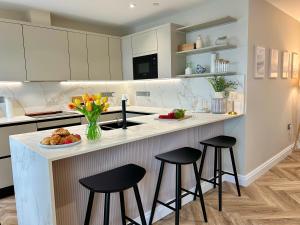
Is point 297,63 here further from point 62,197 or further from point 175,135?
point 62,197

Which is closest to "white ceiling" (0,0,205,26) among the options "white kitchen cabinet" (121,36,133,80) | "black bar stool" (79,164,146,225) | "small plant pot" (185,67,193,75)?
"white kitchen cabinet" (121,36,133,80)

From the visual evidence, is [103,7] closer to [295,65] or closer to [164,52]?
[164,52]

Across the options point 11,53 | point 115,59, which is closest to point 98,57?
point 115,59

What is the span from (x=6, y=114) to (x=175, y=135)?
2593 millimetres

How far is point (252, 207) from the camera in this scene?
2572 mm

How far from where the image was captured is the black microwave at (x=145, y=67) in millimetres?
3848

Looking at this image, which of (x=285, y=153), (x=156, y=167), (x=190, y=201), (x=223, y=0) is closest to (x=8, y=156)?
(x=156, y=167)

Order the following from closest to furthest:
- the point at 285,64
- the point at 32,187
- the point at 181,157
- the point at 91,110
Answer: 1. the point at 32,187
2. the point at 91,110
3. the point at 181,157
4. the point at 285,64

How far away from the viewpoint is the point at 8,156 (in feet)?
9.80

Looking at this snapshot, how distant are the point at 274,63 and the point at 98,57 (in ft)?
9.65

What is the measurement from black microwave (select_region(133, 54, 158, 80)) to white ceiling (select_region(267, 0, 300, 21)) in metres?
1.89

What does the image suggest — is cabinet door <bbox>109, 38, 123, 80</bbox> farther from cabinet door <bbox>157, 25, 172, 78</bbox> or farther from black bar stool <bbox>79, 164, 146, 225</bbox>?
black bar stool <bbox>79, 164, 146, 225</bbox>

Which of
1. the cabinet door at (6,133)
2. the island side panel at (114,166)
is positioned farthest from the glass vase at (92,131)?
the cabinet door at (6,133)

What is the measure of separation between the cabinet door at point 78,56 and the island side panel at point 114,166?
2.26m
